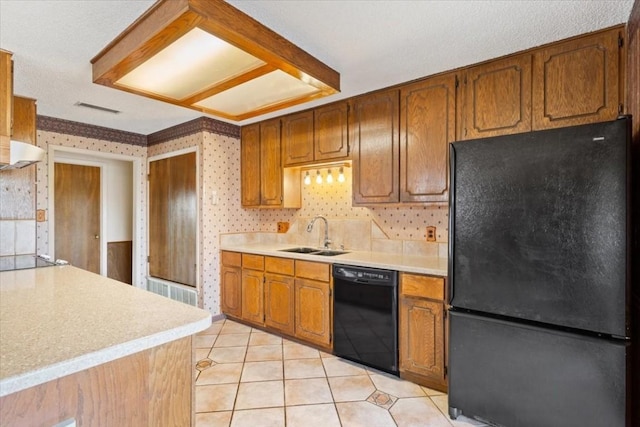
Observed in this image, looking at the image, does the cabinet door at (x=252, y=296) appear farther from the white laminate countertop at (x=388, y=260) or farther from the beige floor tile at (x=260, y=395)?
the beige floor tile at (x=260, y=395)

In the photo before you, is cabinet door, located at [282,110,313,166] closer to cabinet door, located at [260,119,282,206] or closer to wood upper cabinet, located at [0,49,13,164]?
cabinet door, located at [260,119,282,206]

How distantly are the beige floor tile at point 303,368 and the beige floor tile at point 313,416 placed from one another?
38 cm

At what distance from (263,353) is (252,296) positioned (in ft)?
2.20

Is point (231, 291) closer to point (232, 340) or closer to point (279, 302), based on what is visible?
point (232, 340)

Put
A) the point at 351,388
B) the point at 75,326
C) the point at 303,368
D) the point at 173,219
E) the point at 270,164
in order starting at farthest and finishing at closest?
1. the point at 173,219
2. the point at 270,164
3. the point at 303,368
4. the point at 351,388
5. the point at 75,326

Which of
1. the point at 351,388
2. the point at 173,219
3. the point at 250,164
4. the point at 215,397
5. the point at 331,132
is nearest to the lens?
the point at 215,397

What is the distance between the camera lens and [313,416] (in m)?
1.93

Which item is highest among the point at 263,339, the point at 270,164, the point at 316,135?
the point at 316,135

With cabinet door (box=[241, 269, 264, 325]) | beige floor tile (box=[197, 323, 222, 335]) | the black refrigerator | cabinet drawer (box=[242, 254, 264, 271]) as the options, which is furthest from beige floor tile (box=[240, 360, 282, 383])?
the black refrigerator

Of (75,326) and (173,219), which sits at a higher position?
(173,219)

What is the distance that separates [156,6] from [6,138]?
113 cm

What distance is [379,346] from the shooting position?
7.92ft

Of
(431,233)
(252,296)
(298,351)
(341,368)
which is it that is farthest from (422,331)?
(252,296)

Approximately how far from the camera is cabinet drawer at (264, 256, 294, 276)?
9.80ft
